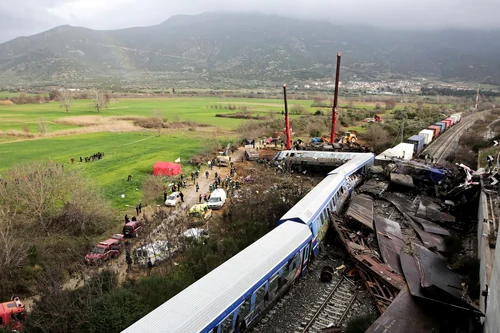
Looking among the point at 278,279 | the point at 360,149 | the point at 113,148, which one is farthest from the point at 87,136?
the point at 278,279

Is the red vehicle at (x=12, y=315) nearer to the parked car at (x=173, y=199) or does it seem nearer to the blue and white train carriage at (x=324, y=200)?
the blue and white train carriage at (x=324, y=200)

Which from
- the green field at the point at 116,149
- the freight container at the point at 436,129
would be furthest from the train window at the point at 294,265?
the freight container at the point at 436,129

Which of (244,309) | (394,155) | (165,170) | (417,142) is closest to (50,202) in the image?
(165,170)

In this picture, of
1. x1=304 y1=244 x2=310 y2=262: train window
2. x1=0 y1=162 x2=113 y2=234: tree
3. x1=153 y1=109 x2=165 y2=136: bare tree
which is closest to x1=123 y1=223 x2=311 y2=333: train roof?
x1=304 y1=244 x2=310 y2=262: train window

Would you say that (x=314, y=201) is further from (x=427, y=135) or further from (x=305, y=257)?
(x=427, y=135)

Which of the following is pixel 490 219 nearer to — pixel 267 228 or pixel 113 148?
pixel 267 228

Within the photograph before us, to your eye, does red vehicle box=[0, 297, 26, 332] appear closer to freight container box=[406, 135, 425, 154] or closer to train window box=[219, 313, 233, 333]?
train window box=[219, 313, 233, 333]
